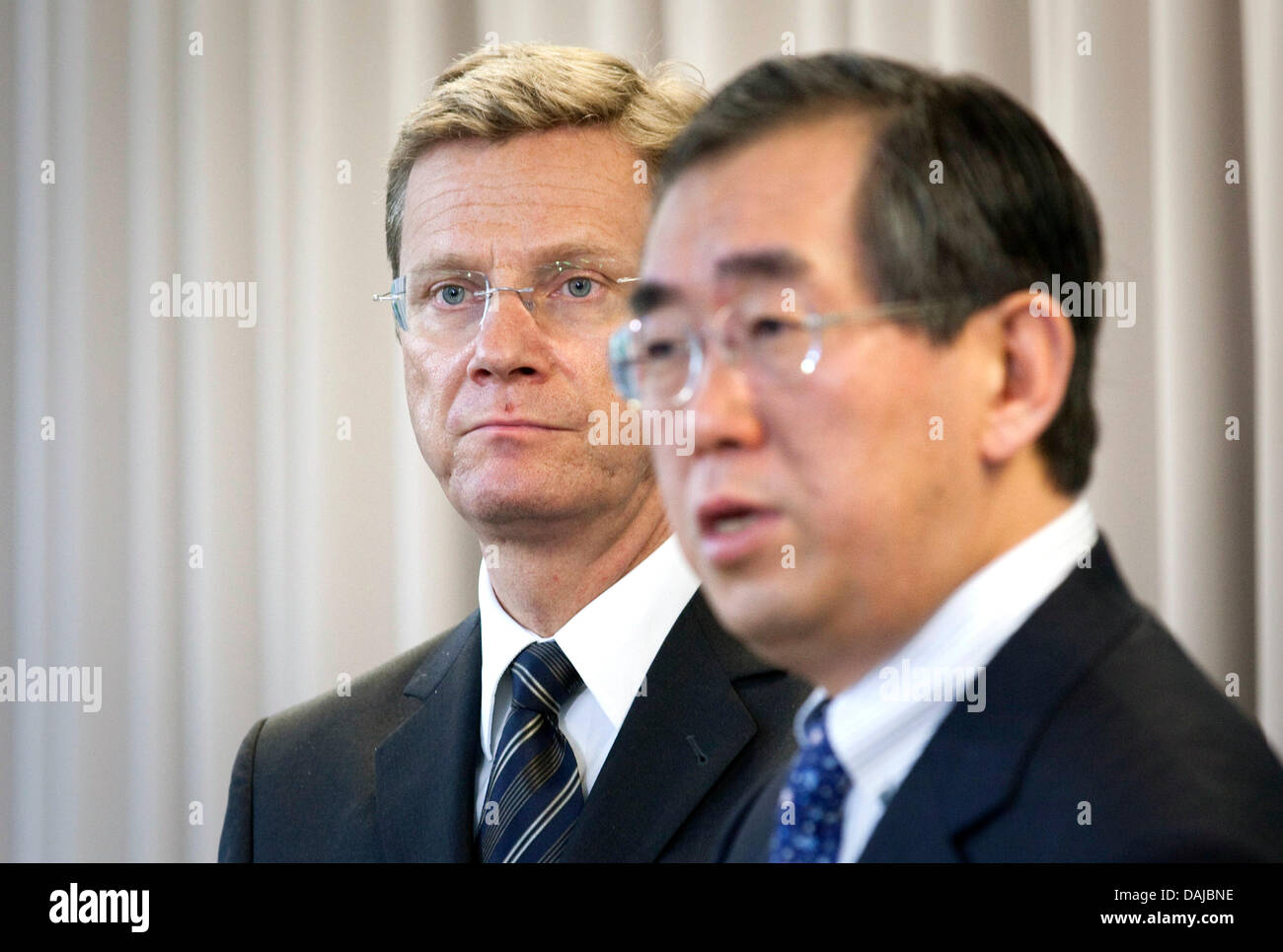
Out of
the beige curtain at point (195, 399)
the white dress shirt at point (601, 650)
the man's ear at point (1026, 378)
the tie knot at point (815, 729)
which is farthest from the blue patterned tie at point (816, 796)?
the beige curtain at point (195, 399)

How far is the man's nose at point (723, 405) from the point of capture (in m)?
0.95

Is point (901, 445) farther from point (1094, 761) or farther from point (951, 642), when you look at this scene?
point (1094, 761)

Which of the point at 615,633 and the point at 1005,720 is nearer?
the point at 1005,720

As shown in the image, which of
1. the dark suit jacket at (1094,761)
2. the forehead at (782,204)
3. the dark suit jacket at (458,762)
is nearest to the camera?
the dark suit jacket at (1094,761)

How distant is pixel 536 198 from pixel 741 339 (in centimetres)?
56

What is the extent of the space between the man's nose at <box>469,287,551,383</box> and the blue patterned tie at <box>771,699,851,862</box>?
0.56 meters

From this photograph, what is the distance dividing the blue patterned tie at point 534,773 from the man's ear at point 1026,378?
0.62 m

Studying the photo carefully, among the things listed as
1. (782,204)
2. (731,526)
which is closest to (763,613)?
(731,526)

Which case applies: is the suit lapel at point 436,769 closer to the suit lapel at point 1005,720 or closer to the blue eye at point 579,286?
the blue eye at point 579,286

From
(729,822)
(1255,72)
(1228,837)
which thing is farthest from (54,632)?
(1255,72)

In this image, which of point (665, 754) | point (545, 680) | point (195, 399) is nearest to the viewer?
point (665, 754)

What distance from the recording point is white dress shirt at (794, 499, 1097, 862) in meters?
0.90

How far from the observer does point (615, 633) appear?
1380 millimetres

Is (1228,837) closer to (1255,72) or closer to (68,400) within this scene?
(1255,72)
